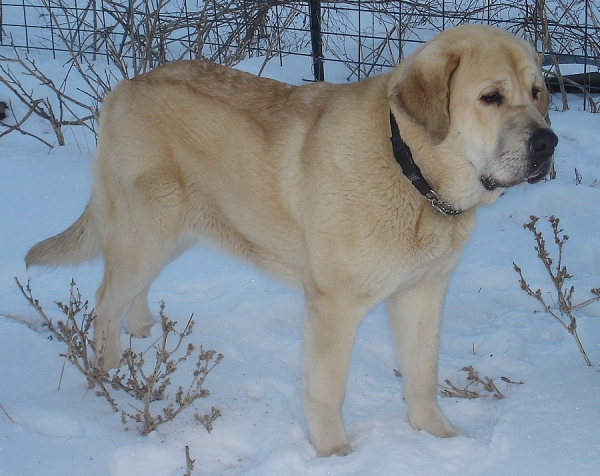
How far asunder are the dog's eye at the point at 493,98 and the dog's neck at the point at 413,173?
0.31 m

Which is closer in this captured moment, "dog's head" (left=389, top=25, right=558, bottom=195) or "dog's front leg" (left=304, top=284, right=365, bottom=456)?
"dog's head" (left=389, top=25, right=558, bottom=195)

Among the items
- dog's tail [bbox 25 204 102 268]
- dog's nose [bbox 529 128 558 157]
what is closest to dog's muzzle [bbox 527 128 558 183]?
dog's nose [bbox 529 128 558 157]

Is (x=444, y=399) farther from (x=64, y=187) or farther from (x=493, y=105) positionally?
(x=64, y=187)

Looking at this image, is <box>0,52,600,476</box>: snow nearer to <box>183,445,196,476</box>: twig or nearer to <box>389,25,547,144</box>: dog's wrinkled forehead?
<box>183,445,196,476</box>: twig

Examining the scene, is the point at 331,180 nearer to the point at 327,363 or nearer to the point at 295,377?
the point at 327,363

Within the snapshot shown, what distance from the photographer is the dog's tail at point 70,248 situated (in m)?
3.70

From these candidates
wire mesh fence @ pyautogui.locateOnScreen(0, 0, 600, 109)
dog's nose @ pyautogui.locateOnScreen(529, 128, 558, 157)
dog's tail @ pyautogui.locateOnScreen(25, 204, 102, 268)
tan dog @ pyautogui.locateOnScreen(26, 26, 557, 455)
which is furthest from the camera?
wire mesh fence @ pyautogui.locateOnScreen(0, 0, 600, 109)

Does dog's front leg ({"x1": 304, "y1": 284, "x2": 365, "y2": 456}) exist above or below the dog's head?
below

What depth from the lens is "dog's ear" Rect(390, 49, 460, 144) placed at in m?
2.61

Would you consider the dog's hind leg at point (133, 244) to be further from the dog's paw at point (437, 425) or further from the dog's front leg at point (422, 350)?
the dog's paw at point (437, 425)

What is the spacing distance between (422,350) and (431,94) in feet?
3.37

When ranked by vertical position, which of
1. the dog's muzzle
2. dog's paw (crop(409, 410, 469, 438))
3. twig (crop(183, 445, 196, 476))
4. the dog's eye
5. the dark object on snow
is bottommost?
dog's paw (crop(409, 410, 469, 438))

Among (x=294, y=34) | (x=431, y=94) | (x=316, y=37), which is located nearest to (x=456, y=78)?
(x=431, y=94)

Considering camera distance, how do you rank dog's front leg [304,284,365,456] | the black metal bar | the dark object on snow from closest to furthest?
dog's front leg [304,284,365,456], the black metal bar, the dark object on snow
